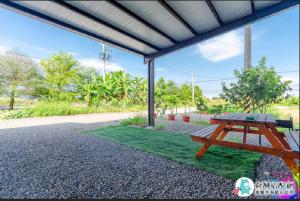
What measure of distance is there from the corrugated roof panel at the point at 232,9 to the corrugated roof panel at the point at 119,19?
5.44 ft

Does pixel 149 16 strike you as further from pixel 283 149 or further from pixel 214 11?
pixel 283 149

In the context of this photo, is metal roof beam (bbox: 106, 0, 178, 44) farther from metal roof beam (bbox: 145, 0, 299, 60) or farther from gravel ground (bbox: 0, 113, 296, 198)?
gravel ground (bbox: 0, 113, 296, 198)

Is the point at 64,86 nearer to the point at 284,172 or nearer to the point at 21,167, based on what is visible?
the point at 21,167

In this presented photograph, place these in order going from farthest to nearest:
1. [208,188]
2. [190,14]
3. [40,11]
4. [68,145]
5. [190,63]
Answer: [190,63] < [68,145] < [190,14] < [40,11] < [208,188]

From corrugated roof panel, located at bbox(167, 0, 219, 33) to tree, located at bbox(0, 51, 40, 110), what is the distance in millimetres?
9352

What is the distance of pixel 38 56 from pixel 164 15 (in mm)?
13690

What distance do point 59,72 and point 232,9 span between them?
49.7 feet

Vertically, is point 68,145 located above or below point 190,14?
below

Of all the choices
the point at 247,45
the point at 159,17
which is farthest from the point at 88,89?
the point at 247,45

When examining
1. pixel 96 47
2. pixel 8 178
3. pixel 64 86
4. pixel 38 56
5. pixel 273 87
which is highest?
pixel 96 47

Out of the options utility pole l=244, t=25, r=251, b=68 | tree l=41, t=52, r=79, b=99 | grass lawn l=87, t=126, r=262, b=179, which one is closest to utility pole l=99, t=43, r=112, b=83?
tree l=41, t=52, r=79, b=99

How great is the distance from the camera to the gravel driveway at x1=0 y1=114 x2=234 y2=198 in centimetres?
205

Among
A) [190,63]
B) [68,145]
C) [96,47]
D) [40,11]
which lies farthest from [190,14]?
[96,47]

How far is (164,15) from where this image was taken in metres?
3.58
